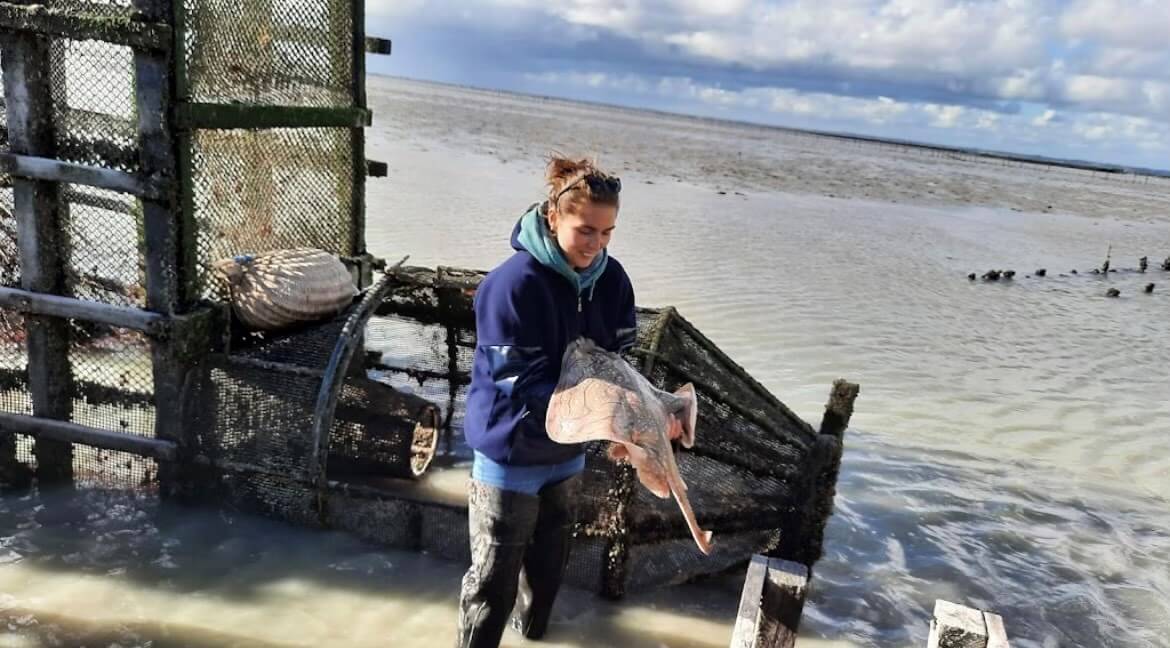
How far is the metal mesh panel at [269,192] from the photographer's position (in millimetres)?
4492

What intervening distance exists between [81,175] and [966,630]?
14.8 feet

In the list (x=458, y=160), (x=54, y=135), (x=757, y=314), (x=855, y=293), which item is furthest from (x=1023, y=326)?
(x=458, y=160)

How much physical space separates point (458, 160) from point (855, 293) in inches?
710

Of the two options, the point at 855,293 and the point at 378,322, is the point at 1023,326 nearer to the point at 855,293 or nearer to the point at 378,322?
the point at 855,293

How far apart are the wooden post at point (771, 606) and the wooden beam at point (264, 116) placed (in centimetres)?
350

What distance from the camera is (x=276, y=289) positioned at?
4.53m

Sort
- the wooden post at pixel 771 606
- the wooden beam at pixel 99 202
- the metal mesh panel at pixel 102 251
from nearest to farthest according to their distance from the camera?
the wooden post at pixel 771 606, the metal mesh panel at pixel 102 251, the wooden beam at pixel 99 202

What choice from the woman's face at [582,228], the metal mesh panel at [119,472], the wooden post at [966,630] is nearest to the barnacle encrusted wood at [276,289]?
the metal mesh panel at [119,472]

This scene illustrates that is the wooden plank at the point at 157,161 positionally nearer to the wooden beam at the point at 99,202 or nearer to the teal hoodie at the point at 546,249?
the wooden beam at the point at 99,202

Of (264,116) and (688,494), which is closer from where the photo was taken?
(688,494)

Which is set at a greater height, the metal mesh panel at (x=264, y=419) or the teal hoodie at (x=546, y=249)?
the teal hoodie at (x=546, y=249)

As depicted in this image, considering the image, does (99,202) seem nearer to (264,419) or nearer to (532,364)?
(264,419)

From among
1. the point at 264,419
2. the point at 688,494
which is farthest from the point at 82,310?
the point at 688,494

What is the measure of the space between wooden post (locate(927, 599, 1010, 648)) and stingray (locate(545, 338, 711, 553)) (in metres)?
0.90
